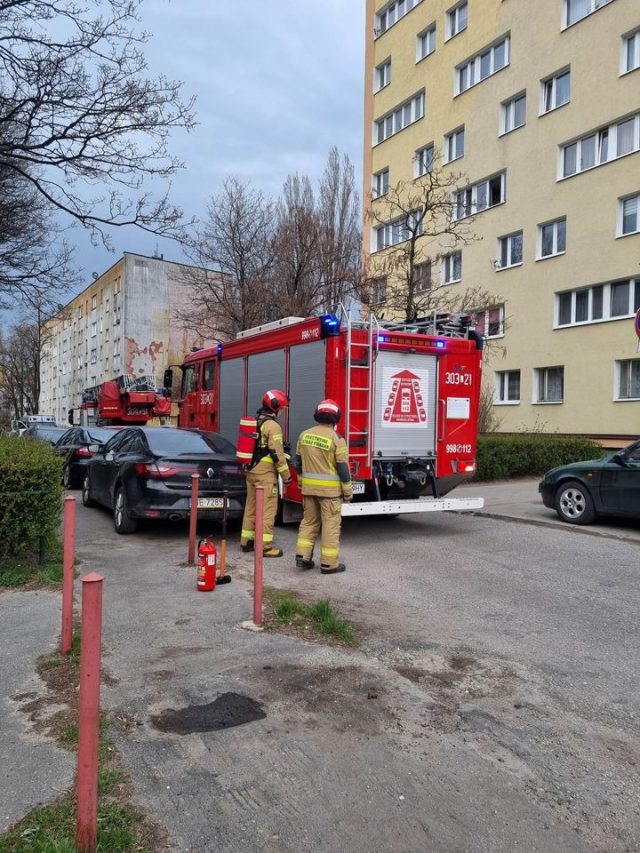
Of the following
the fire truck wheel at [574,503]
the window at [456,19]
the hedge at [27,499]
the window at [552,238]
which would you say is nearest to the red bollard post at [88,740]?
the hedge at [27,499]

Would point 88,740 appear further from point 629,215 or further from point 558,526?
point 629,215

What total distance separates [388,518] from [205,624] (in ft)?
19.5

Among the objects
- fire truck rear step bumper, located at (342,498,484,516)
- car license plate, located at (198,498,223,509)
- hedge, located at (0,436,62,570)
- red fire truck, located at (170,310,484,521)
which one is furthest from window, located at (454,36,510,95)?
hedge, located at (0,436,62,570)

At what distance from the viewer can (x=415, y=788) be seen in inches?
114

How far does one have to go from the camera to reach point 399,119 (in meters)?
31.0

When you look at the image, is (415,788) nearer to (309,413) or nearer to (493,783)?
(493,783)

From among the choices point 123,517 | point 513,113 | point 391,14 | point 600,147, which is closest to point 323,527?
point 123,517

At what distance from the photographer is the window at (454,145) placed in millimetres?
27047

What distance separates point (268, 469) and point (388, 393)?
7.11 feet

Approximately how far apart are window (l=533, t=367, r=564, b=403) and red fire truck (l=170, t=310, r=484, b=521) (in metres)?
13.7

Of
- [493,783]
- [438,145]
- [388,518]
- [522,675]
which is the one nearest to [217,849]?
[493,783]

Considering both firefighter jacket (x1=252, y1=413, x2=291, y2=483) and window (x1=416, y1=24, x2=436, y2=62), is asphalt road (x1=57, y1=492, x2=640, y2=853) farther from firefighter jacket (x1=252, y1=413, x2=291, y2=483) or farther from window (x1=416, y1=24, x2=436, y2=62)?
window (x1=416, y1=24, x2=436, y2=62)

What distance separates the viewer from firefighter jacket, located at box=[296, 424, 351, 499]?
6988 mm

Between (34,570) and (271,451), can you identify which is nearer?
(34,570)
